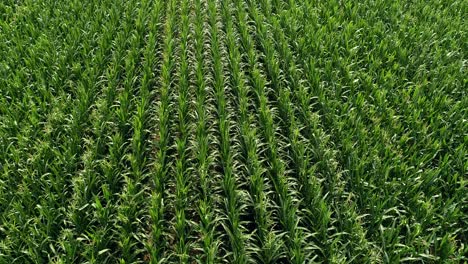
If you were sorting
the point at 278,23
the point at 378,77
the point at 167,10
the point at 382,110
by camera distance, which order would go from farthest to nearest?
1. the point at 167,10
2. the point at 278,23
3. the point at 378,77
4. the point at 382,110

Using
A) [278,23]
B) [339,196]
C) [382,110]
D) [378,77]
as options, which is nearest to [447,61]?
[378,77]

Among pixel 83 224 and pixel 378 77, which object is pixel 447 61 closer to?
pixel 378 77

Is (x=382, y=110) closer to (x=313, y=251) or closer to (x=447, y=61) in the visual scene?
(x=447, y=61)

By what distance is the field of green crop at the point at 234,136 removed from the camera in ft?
9.30

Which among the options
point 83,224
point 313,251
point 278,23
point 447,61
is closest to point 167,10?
point 278,23

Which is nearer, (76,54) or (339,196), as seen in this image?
(339,196)

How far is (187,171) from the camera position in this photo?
129 inches

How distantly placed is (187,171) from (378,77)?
196cm

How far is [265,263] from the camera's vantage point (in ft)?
9.15

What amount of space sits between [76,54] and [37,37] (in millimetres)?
554

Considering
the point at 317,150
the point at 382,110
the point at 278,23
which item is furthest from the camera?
the point at 278,23

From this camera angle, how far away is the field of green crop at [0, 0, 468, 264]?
2.83m

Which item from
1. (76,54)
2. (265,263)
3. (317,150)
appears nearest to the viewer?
(265,263)

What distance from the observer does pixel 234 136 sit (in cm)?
369
